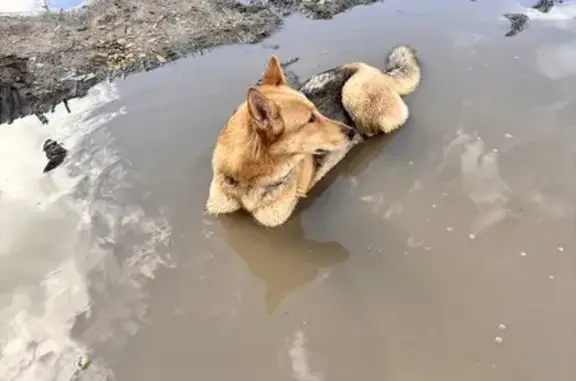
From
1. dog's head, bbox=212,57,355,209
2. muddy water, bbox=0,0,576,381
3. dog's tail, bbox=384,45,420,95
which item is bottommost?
muddy water, bbox=0,0,576,381

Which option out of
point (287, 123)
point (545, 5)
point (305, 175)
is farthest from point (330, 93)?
point (545, 5)

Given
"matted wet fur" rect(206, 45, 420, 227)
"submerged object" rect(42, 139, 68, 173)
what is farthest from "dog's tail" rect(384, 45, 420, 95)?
"submerged object" rect(42, 139, 68, 173)

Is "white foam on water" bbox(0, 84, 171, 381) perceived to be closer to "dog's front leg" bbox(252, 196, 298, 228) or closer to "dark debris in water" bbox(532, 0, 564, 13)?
"dog's front leg" bbox(252, 196, 298, 228)

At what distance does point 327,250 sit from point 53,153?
2.74 m

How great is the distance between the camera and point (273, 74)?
4648 millimetres

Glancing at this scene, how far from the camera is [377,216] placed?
4836mm

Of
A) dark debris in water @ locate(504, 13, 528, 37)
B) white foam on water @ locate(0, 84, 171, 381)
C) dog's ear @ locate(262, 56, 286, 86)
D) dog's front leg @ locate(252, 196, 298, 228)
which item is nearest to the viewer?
white foam on water @ locate(0, 84, 171, 381)

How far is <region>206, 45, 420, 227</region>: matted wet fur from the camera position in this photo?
14.5 ft

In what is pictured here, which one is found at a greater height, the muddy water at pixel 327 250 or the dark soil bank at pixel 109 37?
the dark soil bank at pixel 109 37

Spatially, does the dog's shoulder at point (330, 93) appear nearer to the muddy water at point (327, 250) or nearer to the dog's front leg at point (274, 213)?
the muddy water at point (327, 250)

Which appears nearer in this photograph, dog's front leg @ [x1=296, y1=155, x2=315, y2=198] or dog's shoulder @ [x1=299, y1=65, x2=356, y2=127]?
dog's front leg @ [x1=296, y1=155, x2=315, y2=198]

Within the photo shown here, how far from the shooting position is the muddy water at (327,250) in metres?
3.85

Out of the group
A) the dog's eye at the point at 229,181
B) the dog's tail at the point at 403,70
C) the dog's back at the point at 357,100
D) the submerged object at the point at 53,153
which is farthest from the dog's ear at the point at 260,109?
the submerged object at the point at 53,153

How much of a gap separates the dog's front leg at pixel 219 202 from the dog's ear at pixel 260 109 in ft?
2.55
